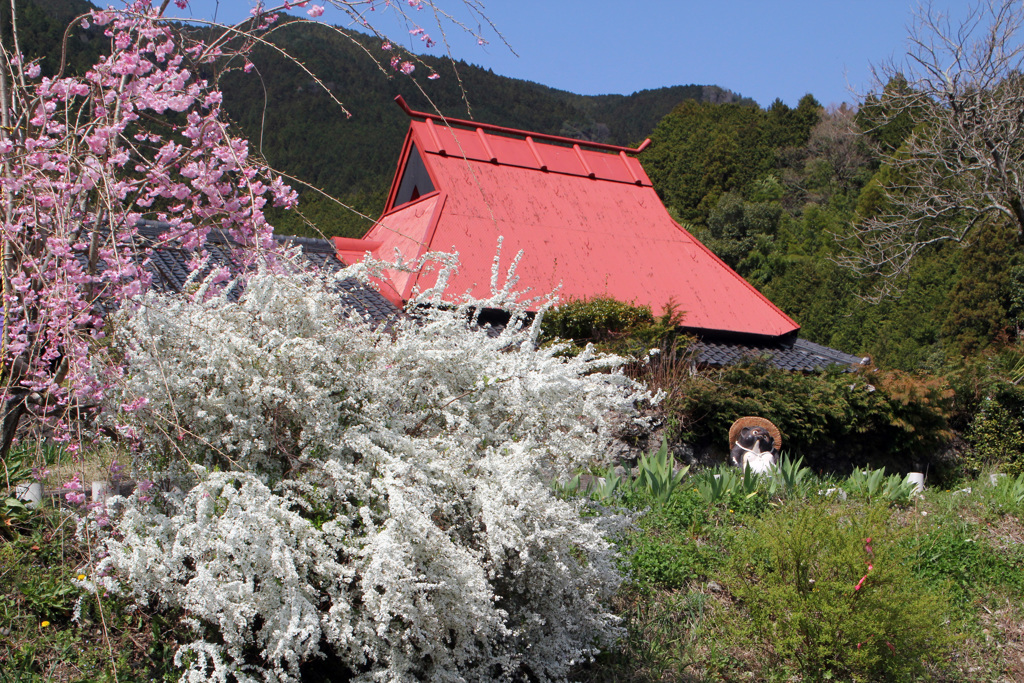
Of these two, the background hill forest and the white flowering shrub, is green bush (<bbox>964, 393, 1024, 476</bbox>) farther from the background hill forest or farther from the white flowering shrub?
the white flowering shrub

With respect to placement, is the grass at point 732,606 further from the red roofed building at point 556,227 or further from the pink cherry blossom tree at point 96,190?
the red roofed building at point 556,227

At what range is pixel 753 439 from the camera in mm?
6594

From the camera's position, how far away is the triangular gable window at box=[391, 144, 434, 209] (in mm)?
13016

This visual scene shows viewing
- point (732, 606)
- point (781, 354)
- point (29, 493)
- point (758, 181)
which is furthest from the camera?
point (758, 181)

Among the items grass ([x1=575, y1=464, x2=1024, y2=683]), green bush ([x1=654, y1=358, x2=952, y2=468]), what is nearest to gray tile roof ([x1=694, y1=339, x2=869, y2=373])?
green bush ([x1=654, y1=358, x2=952, y2=468])

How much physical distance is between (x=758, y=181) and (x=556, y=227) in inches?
1072

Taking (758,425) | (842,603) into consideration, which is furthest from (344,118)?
(842,603)

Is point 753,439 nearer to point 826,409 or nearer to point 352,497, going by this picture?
point 826,409

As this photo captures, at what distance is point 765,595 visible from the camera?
3.24m

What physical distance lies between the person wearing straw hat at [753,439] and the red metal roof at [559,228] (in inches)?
192

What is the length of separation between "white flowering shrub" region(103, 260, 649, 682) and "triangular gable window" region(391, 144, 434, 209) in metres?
10.2

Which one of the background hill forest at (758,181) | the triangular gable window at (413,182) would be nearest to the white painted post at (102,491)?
the triangular gable window at (413,182)

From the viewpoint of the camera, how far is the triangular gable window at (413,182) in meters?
13.0

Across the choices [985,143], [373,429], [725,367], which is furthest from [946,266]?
[373,429]
